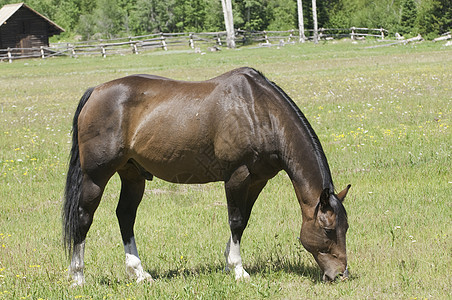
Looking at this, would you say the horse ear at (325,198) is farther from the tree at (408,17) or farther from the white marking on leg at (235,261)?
the tree at (408,17)

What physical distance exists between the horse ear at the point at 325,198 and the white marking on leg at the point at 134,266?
6.19 ft

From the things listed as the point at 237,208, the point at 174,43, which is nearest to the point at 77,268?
→ the point at 237,208

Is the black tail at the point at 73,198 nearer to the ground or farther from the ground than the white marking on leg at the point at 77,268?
farther from the ground

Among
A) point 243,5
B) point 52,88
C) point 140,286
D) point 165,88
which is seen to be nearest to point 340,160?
point 165,88

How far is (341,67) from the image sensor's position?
2823 centimetres

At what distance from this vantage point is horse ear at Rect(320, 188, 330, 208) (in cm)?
517

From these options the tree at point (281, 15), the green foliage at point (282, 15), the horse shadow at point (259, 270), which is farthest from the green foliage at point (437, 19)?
the horse shadow at point (259, 270)

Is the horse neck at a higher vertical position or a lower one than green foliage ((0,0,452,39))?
higher

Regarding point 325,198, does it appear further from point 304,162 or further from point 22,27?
point 22,27

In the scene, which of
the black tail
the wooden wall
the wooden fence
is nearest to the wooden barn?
the wooden wall

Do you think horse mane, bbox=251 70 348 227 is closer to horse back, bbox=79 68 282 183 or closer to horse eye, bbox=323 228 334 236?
horse eye, bbox=323 228 334 236

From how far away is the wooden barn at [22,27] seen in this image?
2255 inches

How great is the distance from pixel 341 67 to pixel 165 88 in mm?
23110

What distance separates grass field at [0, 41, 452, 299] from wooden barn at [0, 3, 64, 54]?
4689cm
